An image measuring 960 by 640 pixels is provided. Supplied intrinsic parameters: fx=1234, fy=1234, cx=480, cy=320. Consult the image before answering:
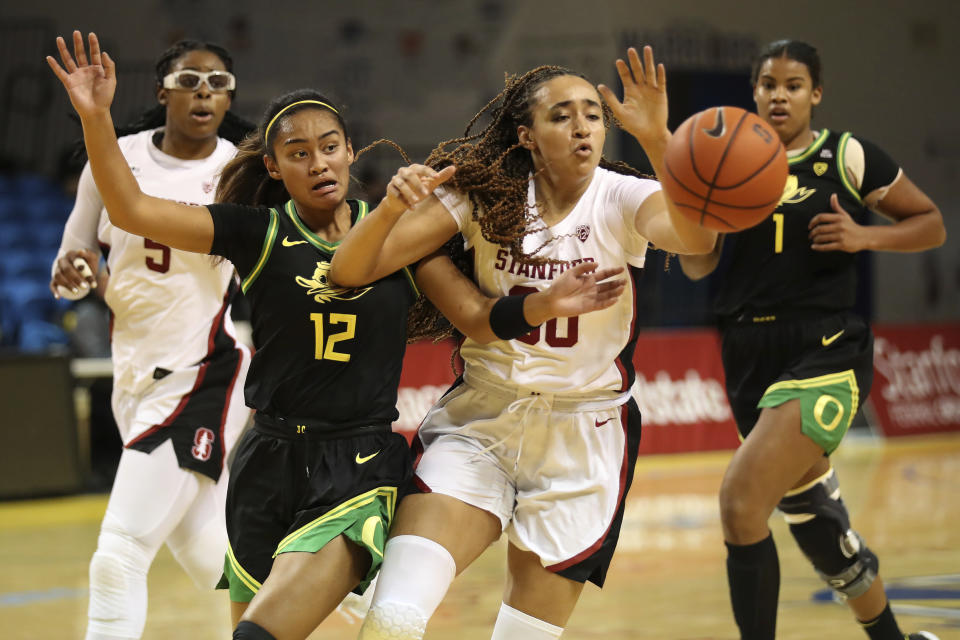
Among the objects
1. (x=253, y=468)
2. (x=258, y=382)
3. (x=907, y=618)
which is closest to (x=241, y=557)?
(x=253, y=468)

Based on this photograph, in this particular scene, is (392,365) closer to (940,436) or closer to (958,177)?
(940,436)

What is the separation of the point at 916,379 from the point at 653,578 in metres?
7.10

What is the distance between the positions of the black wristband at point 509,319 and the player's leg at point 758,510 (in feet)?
4.03

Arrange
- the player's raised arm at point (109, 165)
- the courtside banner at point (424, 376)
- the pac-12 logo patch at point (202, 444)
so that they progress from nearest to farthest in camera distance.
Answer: the player's raised arm at point (109, 165) → the pac-12 logo patch at point (202, 444) → the courtside banner at point (424, 376)

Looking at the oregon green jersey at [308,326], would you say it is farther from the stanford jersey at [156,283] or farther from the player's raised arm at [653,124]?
the stanford jersey at [156,283]

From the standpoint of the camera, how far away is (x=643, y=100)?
3.47 m

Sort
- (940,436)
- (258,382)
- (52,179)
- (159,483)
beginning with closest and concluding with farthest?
1. (258,382)
2. (159,483)
3. (940,436)
4. (52,179)

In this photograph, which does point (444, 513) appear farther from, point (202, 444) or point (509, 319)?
point (202, 444)

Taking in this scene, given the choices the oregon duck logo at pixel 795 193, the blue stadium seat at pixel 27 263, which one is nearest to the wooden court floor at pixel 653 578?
the oregon duck logo at pixel 795 193

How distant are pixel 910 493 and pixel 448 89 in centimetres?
796

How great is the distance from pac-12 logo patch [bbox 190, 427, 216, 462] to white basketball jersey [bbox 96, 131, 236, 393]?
263 millimetres

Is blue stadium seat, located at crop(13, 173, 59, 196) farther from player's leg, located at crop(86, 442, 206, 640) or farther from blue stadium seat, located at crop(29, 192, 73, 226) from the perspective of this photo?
player's leg, located at crop(86, 442, 206, 640)

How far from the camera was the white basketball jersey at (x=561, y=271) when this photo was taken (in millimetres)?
3697

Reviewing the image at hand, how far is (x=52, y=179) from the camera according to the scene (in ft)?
47.6
